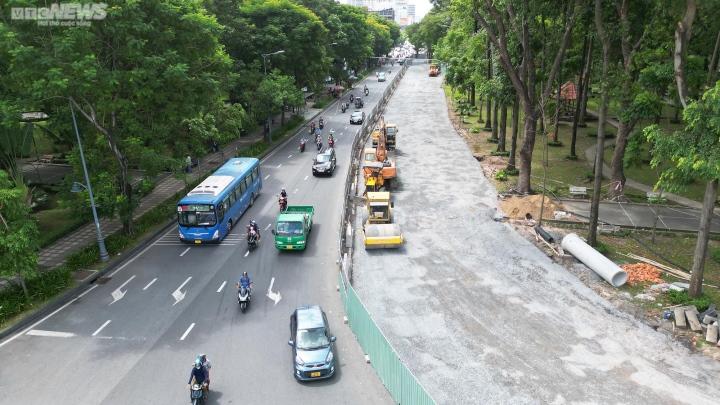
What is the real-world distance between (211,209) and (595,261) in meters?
20.4

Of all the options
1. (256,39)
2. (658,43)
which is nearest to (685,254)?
(658,43)

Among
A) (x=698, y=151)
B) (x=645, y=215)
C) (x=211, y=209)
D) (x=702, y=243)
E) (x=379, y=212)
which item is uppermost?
(x=698, y=151)

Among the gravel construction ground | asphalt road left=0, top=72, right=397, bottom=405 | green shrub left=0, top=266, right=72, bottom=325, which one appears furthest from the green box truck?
green shrub left=0, top=266, right=72, bottom=325

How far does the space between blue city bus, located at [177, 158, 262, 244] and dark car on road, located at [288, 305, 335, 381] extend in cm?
1169

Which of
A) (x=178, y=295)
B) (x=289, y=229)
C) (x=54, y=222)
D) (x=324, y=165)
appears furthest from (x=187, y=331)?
(x=324, y=165)

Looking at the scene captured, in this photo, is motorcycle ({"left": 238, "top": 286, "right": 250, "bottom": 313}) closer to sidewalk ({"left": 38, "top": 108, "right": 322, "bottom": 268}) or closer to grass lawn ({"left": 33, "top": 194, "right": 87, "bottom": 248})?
sidewalk ({"left": 38, "top": 108, "right": 322, "bottom": 268})

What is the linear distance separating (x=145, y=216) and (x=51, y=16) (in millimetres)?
13396

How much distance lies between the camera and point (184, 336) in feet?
65.7

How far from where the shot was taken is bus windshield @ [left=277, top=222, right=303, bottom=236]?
90.0 feet

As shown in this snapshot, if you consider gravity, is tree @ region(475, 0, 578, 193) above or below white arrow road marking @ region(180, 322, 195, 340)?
above

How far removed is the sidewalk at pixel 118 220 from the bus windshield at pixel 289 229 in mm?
9360

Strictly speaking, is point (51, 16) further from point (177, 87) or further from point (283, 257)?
point (283, 257)

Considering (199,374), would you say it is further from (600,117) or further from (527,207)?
(527,207)

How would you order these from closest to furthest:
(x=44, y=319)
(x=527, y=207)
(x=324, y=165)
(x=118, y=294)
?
1. (x=44, y=319)
2. (x=118, y=294)
3. (x=527, y=207)
4. (x=324, y=165)
